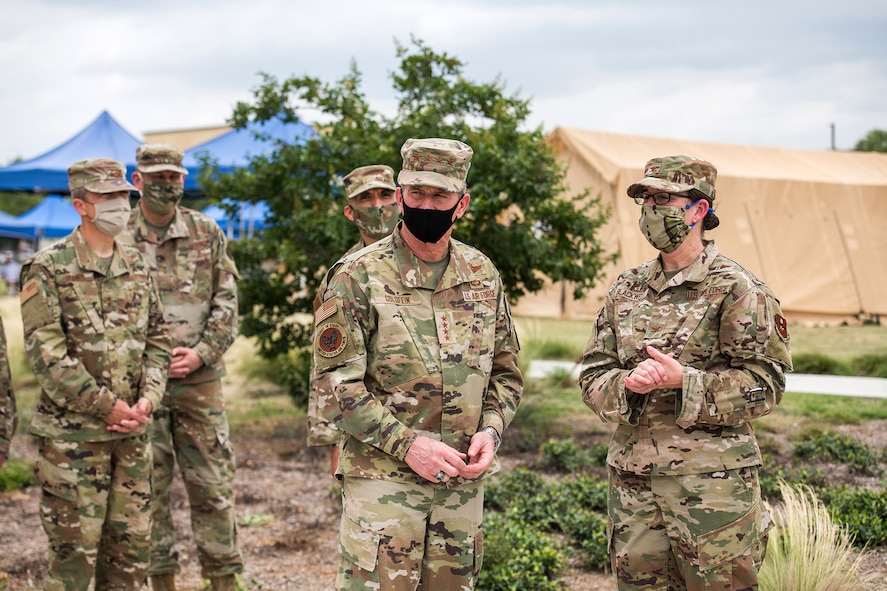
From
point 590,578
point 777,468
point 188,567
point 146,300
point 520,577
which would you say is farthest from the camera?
point 777,468

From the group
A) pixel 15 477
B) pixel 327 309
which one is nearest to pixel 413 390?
pixel 327 309

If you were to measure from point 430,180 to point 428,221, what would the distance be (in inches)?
6.0

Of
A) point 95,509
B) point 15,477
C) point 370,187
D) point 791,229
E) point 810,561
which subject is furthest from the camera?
point 791,229

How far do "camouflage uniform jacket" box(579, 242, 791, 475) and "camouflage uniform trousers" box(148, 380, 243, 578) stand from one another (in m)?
2.39

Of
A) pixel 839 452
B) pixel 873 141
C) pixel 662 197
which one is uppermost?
pixel 873 141

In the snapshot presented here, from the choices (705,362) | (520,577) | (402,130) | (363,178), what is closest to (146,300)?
(363,178)

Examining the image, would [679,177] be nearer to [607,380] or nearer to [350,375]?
[607,380]

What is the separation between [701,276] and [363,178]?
2193 millimetres

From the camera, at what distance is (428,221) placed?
310 cm

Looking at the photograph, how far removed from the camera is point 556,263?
25.5 ft

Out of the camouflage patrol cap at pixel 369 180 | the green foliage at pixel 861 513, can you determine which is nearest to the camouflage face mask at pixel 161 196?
the camouflage patrol cap at pixel 369 180

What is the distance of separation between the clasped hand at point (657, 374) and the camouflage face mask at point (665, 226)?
434 mm

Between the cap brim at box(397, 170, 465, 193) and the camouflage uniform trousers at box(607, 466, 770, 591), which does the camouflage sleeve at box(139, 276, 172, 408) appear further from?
the camouflage uniform trousers at box(607, 466, 770, 591)

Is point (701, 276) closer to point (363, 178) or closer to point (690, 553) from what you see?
point (690, 553)
